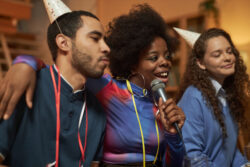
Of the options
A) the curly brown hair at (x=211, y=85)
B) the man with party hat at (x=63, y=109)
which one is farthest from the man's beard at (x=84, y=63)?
the curly brown hair at (x=211, y=85)

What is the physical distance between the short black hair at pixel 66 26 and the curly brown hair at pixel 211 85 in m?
0.93

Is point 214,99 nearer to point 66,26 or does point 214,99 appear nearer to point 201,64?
point 201,64

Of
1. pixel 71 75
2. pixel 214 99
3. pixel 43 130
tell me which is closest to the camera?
pixel 43 130

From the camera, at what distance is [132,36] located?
168 cm

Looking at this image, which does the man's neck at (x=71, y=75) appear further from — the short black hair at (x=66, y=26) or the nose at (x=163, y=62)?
the nose at (x=163, y=62)

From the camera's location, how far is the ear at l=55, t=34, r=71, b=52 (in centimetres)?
131

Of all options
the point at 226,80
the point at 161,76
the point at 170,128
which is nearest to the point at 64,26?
the point at 161,76

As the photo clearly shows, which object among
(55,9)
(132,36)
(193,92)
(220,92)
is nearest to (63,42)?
(55,9)

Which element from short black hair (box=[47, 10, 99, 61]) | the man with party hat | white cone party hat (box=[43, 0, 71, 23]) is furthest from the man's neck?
white cone party hat (box=[43, 0, 71, 23])

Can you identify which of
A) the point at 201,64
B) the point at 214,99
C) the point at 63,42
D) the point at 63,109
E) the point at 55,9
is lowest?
the point at 214,99

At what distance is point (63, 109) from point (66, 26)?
0.40m

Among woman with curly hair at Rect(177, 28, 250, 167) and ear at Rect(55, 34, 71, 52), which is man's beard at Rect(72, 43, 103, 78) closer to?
ear at Rect(55, 34, 71, 52)

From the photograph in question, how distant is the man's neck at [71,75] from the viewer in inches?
51.1

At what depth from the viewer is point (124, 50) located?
168cm
